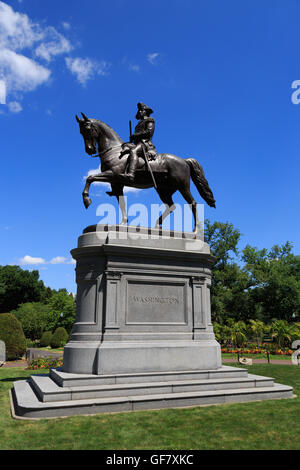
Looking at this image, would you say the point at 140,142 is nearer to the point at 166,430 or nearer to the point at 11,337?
the point at 166,430

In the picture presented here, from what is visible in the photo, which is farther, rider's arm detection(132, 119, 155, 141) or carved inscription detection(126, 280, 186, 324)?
rider's arm detection(132, 119, 155, 141)

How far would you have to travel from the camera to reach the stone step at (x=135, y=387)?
7992 millimetres

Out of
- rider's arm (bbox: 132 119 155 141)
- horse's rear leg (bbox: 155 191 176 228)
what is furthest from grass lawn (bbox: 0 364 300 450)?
rider's arm (bbox: 132 119 155 141)

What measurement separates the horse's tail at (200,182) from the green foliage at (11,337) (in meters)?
18.8

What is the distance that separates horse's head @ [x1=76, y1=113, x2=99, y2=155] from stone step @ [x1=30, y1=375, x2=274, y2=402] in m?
7.41

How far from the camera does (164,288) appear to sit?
10.8 meters

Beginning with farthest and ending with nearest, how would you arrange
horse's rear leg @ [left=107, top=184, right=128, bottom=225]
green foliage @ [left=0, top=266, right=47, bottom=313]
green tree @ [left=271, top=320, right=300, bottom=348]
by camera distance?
green foliage @ [left=0, top=266, right=47, bottom=313] < green tree @ [left=271, top=320, right=300, bottom=348] < horse's rear leg @ [left=107, top=184, right=128, bottom=225]

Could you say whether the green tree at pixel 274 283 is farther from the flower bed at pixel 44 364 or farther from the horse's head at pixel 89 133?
the horse's head at pixel 89 133

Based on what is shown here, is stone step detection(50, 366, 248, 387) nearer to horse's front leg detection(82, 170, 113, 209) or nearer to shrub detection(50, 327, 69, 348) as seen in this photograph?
horse's front leg detection(82, 170, 113, 209)

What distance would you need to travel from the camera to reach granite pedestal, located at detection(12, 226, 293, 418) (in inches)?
340

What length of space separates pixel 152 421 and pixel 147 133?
9.02 meters

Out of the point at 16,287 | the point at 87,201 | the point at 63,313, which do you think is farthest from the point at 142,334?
the point at 16,287
